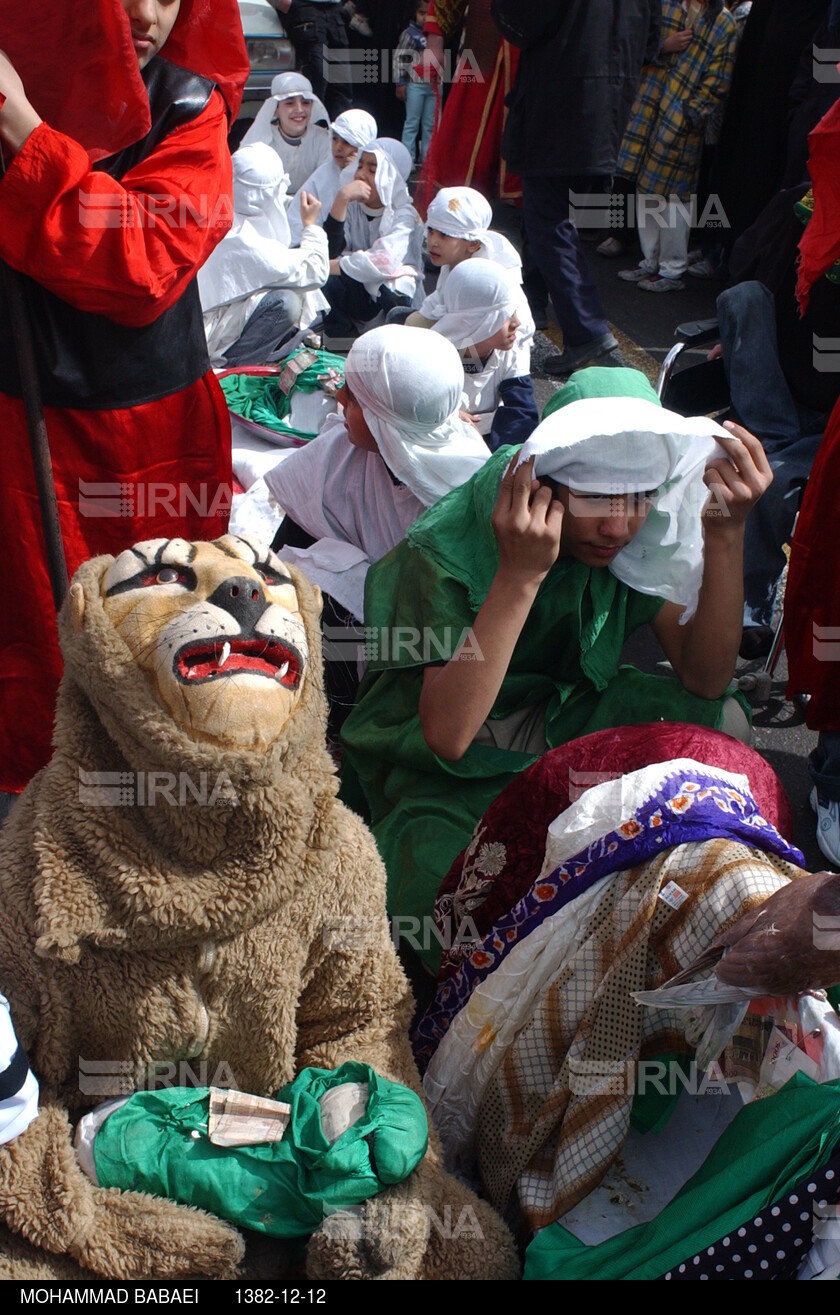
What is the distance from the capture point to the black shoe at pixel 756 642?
3615 millimetres

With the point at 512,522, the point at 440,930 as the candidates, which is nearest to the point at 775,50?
the point at 512,522

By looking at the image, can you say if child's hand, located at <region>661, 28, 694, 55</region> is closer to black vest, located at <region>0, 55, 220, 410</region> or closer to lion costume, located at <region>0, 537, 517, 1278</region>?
black vest, located at <region>0, 55, 220, 410</region>

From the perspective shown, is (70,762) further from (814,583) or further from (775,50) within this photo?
(775,50)

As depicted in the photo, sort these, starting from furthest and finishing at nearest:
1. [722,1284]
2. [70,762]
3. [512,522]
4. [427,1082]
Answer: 1. [512,522]
2. [427,1082]
3. [70,762]
4. [722,1284]

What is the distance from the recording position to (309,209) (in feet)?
18.5

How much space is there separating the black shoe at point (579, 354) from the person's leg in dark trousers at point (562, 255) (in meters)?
0.02

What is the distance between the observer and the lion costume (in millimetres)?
1328

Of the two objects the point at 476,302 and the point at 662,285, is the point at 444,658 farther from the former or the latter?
the point at 662,285

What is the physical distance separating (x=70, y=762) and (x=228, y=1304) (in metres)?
0.66

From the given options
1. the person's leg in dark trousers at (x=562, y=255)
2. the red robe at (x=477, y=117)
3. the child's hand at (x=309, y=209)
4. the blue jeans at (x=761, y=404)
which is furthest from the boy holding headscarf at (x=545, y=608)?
the red robe at (x=477, y=117)

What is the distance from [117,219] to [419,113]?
702 centimetres

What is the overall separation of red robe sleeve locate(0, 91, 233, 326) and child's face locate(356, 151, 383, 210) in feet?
12.6

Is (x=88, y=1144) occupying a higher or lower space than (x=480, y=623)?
lower

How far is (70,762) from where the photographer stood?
1.39 metres
